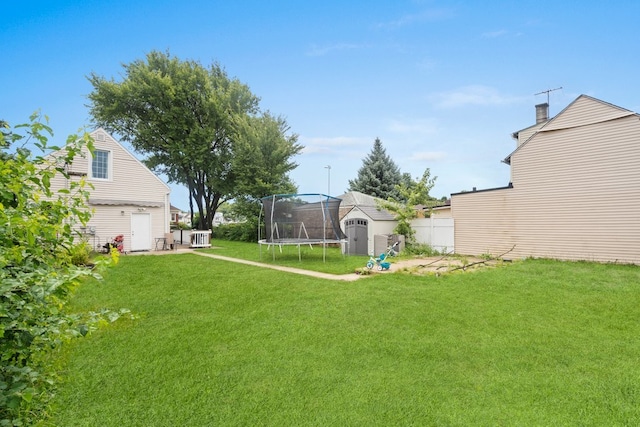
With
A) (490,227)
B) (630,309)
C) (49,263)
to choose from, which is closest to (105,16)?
(49,263)

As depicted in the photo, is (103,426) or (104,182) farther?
(104,182)

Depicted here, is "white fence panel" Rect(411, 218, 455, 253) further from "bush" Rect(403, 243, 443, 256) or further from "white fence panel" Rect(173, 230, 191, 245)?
"white fence panel" Rect(173, 230, 191, 245)

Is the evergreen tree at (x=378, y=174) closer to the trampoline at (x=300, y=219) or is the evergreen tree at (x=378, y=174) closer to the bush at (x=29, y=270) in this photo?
the trampoline at (x=300, y=219)

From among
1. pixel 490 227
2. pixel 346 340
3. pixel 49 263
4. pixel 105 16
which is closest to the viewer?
pixel 49 263

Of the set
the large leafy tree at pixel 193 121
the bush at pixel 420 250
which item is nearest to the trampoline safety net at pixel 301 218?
the bush at pixel 420 250

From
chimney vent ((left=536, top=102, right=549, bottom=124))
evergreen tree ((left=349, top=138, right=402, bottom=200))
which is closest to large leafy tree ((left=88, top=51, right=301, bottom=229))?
evergreen tree ((left=349, top=138, right=402, bottom=200))

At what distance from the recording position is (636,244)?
32.9 feet

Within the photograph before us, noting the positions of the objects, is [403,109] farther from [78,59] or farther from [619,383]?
[619,383]

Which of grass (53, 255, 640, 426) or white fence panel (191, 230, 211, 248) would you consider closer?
grass (53, 255, 640, 426)

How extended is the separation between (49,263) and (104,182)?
612 inches

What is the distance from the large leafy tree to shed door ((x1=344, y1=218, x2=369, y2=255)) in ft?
29.0

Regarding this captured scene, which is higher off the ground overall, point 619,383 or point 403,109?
point 403,109

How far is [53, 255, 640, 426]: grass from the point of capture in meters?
2.89

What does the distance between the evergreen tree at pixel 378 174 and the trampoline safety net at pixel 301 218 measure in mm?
14374
